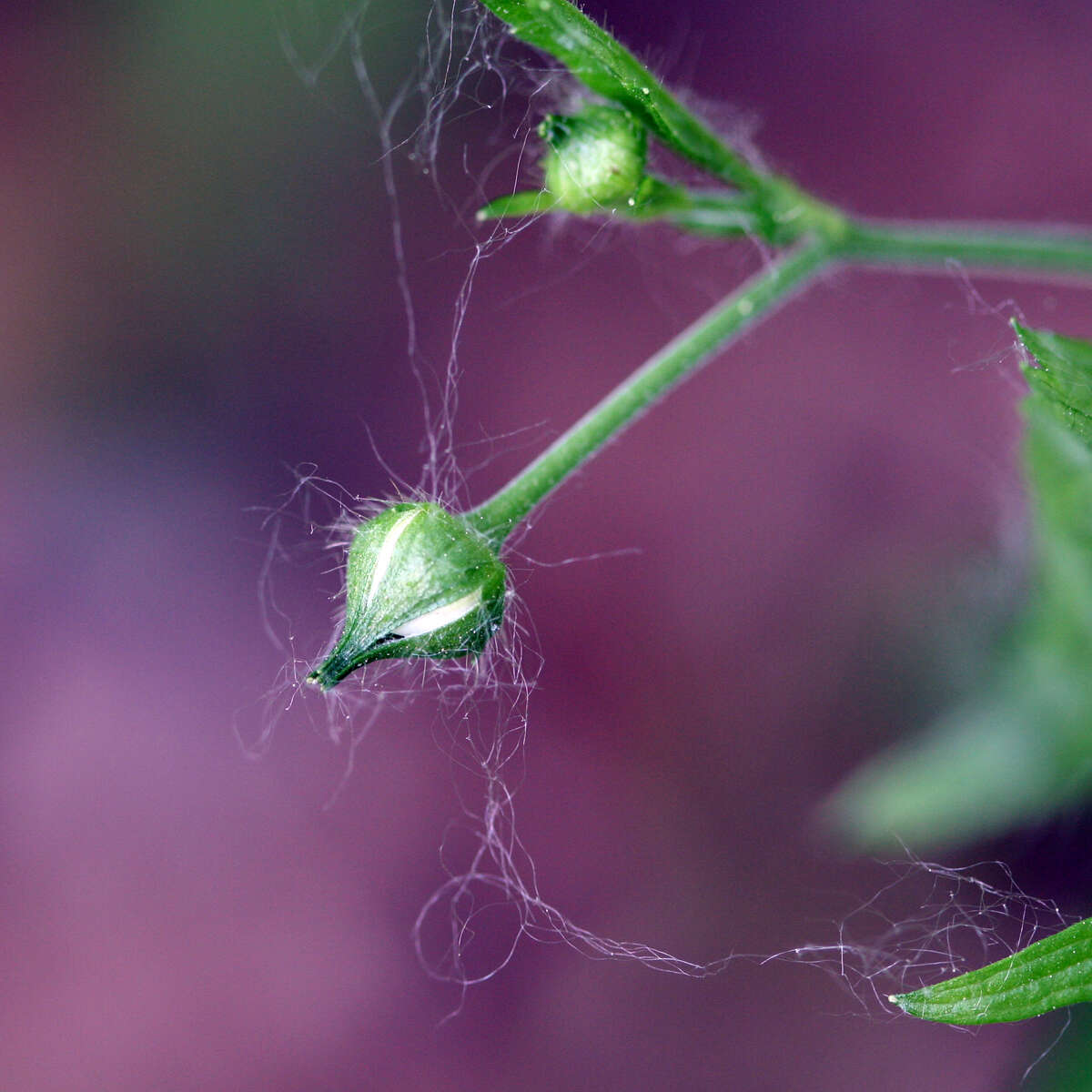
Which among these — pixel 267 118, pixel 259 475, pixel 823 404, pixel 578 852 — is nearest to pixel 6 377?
pixel 259 475

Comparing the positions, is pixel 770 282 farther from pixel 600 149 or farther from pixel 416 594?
pixel 416 594

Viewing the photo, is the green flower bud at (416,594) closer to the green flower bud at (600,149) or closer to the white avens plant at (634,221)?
the white avens plant at (634,221)

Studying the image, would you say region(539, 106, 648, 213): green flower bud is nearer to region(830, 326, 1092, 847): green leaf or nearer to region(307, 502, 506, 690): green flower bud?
region(307, 502, 506, 690): green flower bud

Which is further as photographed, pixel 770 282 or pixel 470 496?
pixel 470 496

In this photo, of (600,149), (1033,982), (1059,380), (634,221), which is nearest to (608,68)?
(600,149)

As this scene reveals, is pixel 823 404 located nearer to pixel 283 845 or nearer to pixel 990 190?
pixel 990 190

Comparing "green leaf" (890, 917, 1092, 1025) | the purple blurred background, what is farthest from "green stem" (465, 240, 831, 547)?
the purple blurred background

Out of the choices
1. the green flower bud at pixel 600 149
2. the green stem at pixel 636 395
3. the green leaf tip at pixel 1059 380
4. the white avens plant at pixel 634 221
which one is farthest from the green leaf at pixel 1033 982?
the green flower bud at pixel 600 149
